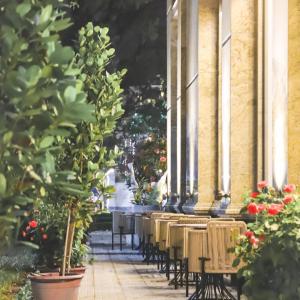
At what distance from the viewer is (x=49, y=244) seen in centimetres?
984

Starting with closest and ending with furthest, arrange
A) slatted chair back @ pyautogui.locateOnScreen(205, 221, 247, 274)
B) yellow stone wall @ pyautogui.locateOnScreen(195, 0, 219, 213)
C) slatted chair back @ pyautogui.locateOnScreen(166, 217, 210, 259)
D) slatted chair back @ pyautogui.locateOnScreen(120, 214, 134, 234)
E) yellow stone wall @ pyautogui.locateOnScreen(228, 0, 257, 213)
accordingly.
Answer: slatted chair back @ pyautogui.locateOnScreen(205, 221, 247, 274)
slatted chair back @ pyautogui.locateOnScreen(166, 217, 210, 259)
yellow stone wall @ pyautogui.locateOnScreen(228, 0, 257, 213)
yellow stone wall @ pyautogui.locateOnScreen(195, 0, 219, 213)
slatted chair back @ pyautogui.locateOnScreen(120, 214, 134, 234)

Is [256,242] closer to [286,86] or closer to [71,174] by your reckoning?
[71,174]

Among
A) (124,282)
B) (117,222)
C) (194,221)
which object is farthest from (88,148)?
(117,222)

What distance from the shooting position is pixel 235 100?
35.4 ft

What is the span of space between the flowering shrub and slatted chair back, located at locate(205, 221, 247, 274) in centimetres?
282

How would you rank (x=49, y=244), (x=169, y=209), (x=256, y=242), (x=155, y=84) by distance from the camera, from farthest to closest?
(x=155, y=84) → (x=169, y=209) → (x=49, y=244) → (x=256, y=242)

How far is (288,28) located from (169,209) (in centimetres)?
900

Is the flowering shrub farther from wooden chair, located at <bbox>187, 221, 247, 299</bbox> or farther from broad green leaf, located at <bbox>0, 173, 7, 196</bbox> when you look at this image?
wooden chair, located at <bbox>187, 221, 247, 299</bbox>

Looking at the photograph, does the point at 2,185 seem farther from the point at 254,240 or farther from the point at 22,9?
the point at 254,240

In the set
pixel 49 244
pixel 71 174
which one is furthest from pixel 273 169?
pixel 71 174

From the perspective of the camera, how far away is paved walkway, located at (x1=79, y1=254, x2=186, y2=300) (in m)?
10.0

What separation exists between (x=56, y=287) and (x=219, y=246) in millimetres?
1753

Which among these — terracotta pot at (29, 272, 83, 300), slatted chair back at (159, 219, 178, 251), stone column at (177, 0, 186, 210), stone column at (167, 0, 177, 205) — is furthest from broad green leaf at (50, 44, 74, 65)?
stone column at (167, 0, 177, 205)

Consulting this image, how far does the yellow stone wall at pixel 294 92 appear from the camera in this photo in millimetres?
8594
